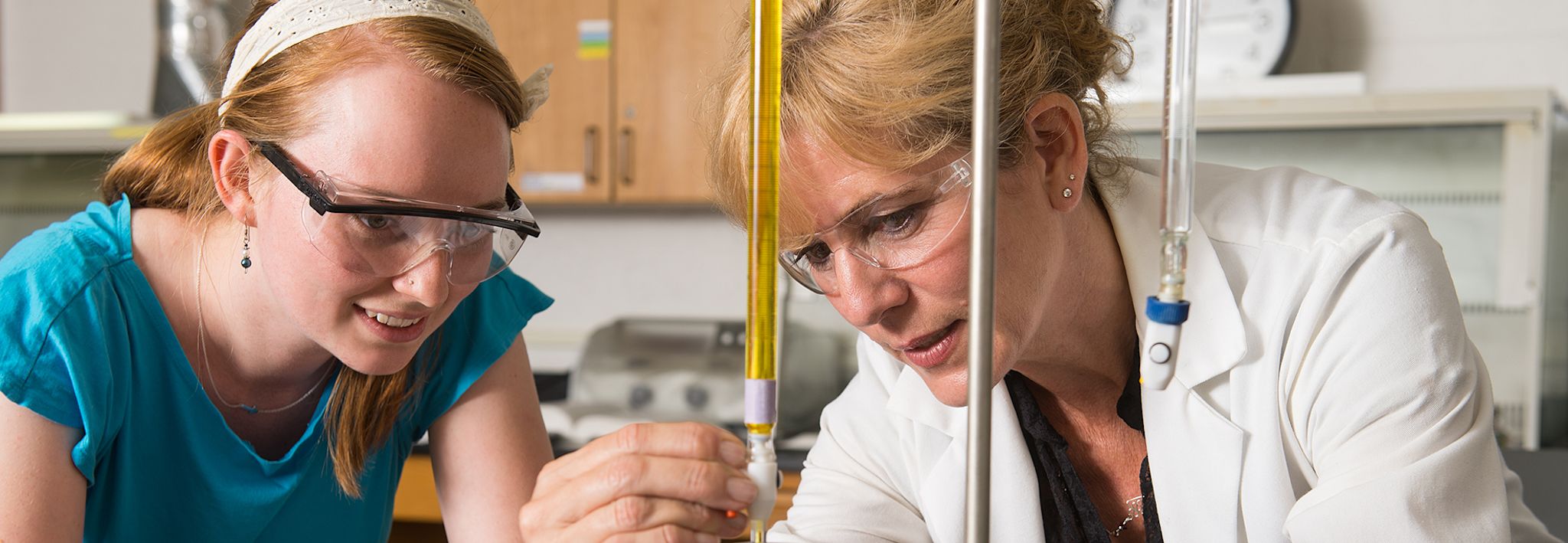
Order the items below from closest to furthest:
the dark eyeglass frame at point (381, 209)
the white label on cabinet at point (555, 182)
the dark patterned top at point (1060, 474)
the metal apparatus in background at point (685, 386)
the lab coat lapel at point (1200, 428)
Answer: the dark eyeglass frame at point (381, 209), the lab coat lapel at point (1200, 428), the dark patterned top at point (1060, 474), the metal apparatus in background at point (685, 386), the white label on cabinet at point (555, 182)

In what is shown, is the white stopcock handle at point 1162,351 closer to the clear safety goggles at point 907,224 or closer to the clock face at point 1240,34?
the clear safety goggles at point 907,224

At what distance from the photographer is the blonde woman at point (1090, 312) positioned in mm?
949

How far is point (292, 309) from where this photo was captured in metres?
1.02

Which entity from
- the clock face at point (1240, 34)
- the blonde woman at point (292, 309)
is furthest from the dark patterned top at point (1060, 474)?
the clock face at point (1240, 34)

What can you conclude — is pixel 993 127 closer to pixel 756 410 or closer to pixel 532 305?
pixel 756 410

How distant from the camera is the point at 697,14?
292cm

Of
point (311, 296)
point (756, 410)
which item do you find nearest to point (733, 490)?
point (756, 410)

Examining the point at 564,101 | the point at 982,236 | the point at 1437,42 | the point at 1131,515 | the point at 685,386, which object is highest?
the point at 1437,42

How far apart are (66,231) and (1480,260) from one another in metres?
2.37

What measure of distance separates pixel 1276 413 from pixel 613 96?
2.20m

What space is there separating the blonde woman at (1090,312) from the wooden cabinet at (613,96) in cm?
180

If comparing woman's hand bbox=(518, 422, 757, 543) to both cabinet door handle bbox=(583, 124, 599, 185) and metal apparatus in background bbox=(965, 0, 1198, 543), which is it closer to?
metal apparatus in background bbox=(965, 0, 1198, 543)

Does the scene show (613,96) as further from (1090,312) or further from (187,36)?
(1090,312)

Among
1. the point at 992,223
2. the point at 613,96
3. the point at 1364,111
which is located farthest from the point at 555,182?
the point at 992,223
